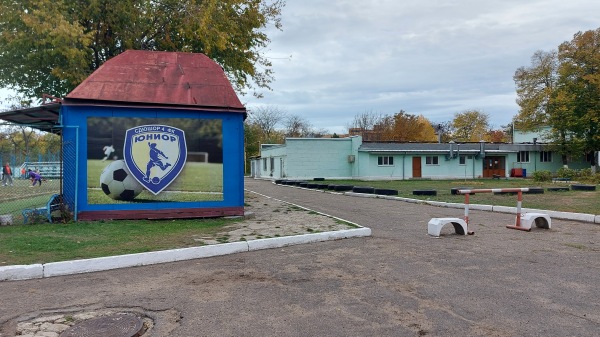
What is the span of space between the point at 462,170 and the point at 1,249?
135 ft

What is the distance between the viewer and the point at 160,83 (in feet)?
38.4

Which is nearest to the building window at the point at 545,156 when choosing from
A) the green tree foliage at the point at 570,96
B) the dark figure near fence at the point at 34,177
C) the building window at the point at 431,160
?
the green tree foliage at the point at 570,96

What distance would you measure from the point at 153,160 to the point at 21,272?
17.5 ft

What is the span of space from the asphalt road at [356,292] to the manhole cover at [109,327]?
209 mm

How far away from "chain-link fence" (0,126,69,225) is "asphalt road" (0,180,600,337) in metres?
5.05

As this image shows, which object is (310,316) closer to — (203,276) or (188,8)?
(203,276)

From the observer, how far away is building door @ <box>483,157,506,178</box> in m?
43.8

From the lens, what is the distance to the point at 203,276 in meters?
6.12

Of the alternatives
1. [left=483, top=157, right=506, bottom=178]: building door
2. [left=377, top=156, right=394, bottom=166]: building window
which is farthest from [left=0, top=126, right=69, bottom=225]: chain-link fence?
[left=483, top=157, right=506, bottom=178]: building door

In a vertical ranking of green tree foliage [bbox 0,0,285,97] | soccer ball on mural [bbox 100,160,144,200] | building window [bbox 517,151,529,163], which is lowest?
soccer ball on mural [bbox 100,160,144,200]

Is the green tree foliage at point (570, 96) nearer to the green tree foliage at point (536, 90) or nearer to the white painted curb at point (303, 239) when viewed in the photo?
the green tree foliage at point (536, 90)

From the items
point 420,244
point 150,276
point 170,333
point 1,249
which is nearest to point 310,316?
point 170,333

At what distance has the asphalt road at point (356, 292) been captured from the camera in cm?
421

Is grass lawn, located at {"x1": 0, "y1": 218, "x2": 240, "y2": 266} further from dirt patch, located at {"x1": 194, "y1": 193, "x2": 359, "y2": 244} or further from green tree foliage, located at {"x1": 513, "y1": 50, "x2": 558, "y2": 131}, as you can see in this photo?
green tree foliage, located at {"x1": 513, "y1": 50, "x2": 558, "y2": 131}
